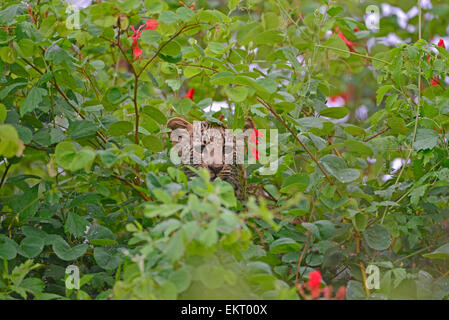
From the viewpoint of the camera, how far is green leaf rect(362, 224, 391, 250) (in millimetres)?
1222

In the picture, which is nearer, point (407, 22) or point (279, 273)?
point (279, 273)

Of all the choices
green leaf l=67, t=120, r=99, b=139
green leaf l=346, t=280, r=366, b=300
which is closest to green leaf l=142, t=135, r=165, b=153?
green leaf l=67, t=120, r=99, b=139

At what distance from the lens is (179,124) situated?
1585 millimetres

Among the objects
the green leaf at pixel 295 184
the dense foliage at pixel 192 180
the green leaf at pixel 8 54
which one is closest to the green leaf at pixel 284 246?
the dense foliage at pixel 192 180

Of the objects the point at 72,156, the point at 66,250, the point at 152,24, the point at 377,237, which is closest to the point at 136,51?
the point at 152,24

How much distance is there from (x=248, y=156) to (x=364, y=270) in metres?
0.43

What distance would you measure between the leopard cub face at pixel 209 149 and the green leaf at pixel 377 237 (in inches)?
14.8

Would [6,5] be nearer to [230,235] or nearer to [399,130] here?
[230,235]

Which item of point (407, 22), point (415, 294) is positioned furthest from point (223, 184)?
point (407, 22)

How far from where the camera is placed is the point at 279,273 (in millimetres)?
1218

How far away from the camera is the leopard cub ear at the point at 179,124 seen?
5.16 ft

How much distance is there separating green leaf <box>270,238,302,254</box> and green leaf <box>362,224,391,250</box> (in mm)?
181

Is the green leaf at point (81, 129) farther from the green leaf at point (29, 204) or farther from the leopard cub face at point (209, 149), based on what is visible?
the leopard cub face at point (209, 149)
